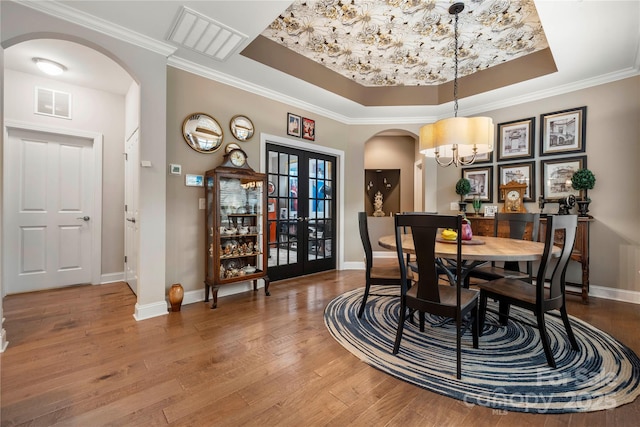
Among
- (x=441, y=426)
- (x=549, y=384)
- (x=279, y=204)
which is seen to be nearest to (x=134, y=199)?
(x=279, y=204)

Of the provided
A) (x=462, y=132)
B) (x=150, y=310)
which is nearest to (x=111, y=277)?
(x=150, y=310)

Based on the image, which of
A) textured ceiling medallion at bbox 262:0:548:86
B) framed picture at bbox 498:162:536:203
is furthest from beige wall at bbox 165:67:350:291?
framed picture at bbox 498:162:536:203

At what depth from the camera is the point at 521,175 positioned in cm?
383

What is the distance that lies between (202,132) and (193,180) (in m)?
0.58

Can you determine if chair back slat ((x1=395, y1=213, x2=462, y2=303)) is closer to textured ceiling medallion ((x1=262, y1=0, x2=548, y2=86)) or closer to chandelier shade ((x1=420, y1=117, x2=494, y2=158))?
chandelier shade ((x1=420, y1=117, x2=494, y2=158))

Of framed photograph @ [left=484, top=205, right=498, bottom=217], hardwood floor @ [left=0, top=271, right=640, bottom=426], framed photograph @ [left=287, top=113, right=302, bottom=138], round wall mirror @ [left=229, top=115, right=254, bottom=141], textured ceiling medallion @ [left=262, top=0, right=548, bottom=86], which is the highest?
textured ceiling medallion @ [left=262, top=0, right=548, bottom=86]

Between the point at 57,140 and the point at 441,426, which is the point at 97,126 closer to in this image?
the point at 57,140

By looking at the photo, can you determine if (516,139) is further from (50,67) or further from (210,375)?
(50,67)

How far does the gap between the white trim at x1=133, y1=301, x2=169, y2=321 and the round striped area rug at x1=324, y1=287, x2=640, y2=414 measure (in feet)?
5.54

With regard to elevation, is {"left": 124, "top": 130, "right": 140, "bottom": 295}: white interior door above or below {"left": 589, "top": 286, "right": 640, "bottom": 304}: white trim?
above

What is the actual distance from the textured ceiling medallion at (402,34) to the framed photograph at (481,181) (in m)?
1.47

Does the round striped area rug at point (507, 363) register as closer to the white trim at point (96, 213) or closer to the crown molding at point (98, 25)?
the crown molding at point (98, 25)

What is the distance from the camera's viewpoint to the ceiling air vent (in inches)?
91.0

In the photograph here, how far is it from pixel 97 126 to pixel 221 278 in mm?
2917
